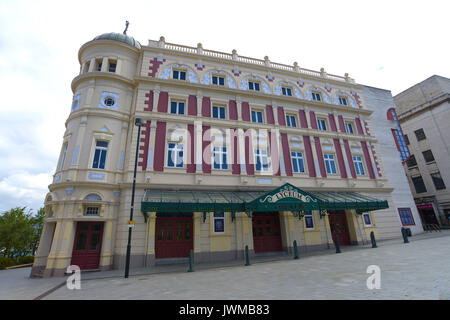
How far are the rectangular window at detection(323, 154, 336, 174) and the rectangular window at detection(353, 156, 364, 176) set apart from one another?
2.73 metres

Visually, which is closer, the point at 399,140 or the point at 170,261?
the point at 170,261

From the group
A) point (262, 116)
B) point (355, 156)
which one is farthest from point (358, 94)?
point (262, 116)

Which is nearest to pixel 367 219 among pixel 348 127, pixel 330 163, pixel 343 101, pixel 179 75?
pixel 330 163

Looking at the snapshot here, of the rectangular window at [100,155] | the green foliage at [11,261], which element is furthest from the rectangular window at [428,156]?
the green foliage at [11,261]

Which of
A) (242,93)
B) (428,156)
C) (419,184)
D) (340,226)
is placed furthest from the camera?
(419,184)

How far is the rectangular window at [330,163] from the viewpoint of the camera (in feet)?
68.3

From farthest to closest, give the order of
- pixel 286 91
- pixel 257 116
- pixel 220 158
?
1. pixel 286 91
2. pixel 257 116
3. pixel 220 158

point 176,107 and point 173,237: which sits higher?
point 176,107

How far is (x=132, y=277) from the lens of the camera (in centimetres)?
1123

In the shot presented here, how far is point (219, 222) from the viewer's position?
16125 millimetres

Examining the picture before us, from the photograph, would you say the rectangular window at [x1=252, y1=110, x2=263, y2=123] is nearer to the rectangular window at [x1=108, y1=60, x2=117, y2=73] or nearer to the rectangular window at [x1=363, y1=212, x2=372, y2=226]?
the rectangular window at [x1=108, y1=60, x2=117, y2=73]

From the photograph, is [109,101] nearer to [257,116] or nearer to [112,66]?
[112,66]

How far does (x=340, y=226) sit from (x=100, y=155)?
21.8 m
